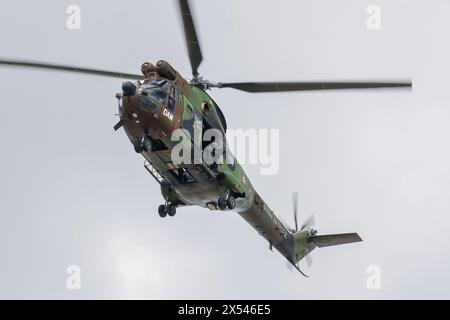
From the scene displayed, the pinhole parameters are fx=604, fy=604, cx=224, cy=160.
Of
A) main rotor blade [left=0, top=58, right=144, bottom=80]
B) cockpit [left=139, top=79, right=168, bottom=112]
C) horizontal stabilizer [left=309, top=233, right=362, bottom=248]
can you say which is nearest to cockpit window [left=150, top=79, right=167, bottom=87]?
cockpit [left=139, top=79, right=168, bottom=112]

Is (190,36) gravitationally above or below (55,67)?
above

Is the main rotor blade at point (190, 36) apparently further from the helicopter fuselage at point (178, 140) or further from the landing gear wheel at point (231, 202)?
the landing gear wheel at point (231, 202)

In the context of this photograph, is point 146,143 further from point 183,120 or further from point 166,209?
point 166,209

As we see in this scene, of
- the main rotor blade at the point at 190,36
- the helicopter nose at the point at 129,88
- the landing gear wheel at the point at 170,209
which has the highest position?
the main rotor blade at the point at 190,36

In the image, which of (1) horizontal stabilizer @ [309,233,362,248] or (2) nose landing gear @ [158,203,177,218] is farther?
(1) horizontal stabilizer @ [309,233,362,248]

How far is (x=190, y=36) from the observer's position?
24.4 meters

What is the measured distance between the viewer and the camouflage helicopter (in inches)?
951

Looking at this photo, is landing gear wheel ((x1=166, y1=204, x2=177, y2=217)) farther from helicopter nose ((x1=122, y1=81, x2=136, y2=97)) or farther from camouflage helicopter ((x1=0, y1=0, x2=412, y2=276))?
helicopter nose ((x1=122, y1=81, x2=136, y2=97))

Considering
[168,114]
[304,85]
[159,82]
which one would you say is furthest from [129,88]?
[304,85]

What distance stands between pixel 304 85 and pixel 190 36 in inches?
202

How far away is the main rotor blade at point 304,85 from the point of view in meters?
24.2

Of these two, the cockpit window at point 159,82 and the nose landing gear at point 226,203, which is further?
the nose landing gear at point 226,203

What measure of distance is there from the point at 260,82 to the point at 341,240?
13788 mm

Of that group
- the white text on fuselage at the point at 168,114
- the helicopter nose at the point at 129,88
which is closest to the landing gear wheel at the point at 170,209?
the white text on fuselage at the point at 168,114
